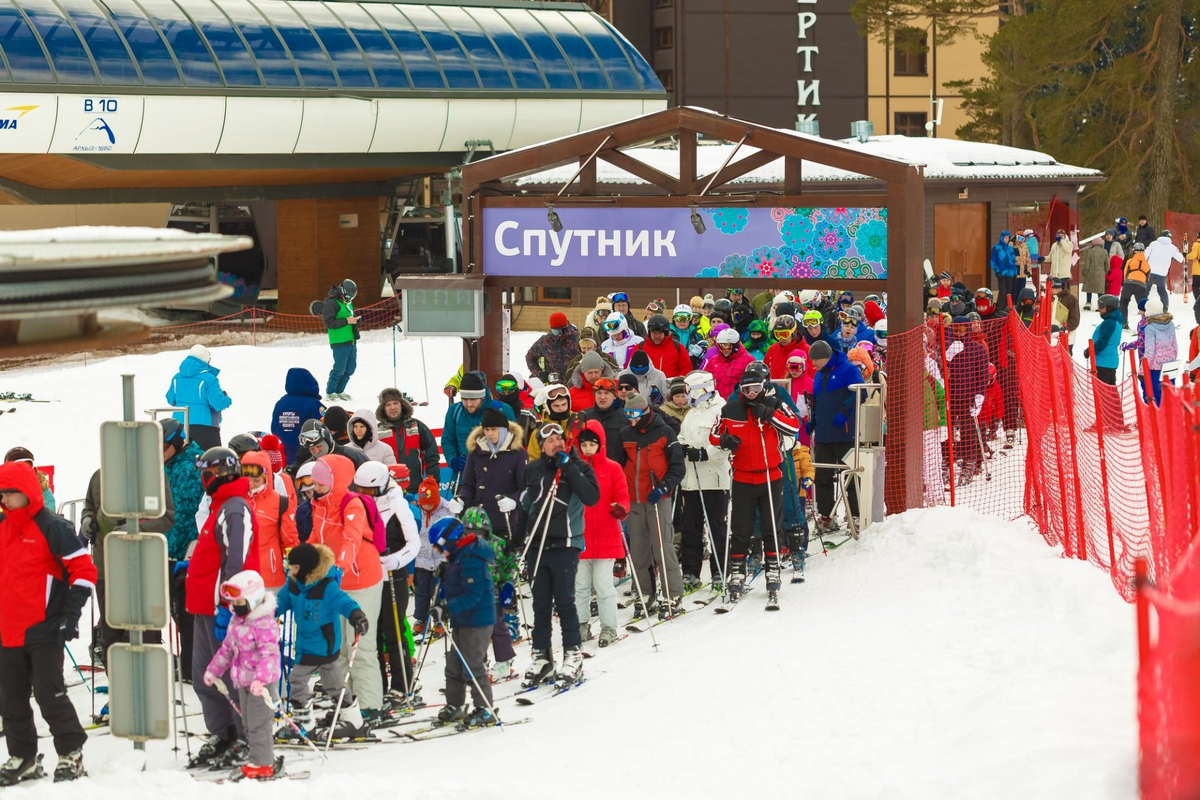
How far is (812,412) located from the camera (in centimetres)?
1379

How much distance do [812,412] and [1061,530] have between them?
2737 mm

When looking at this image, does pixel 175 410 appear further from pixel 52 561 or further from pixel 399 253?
pixel 399 253

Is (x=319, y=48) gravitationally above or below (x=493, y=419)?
above

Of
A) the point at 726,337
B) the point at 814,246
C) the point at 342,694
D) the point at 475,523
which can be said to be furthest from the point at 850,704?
the point at 814,246

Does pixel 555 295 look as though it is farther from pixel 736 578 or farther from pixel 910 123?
pixel 910 123

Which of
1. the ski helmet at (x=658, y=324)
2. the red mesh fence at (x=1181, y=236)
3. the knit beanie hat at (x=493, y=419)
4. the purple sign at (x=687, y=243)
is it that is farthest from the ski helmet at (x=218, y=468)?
the red mesh fence at (x=1181, y=236)

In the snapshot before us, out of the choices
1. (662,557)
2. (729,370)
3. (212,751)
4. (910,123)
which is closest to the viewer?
(212,751)

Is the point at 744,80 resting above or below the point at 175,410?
above

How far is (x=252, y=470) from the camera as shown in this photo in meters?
8.95

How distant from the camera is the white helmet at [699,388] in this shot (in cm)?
1168

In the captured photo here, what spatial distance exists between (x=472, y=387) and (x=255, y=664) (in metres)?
3.96

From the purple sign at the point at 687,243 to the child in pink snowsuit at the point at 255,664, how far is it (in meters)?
6.57

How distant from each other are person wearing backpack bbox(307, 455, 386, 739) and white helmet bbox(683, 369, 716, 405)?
328 cm

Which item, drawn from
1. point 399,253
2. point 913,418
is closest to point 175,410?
point 913,418
